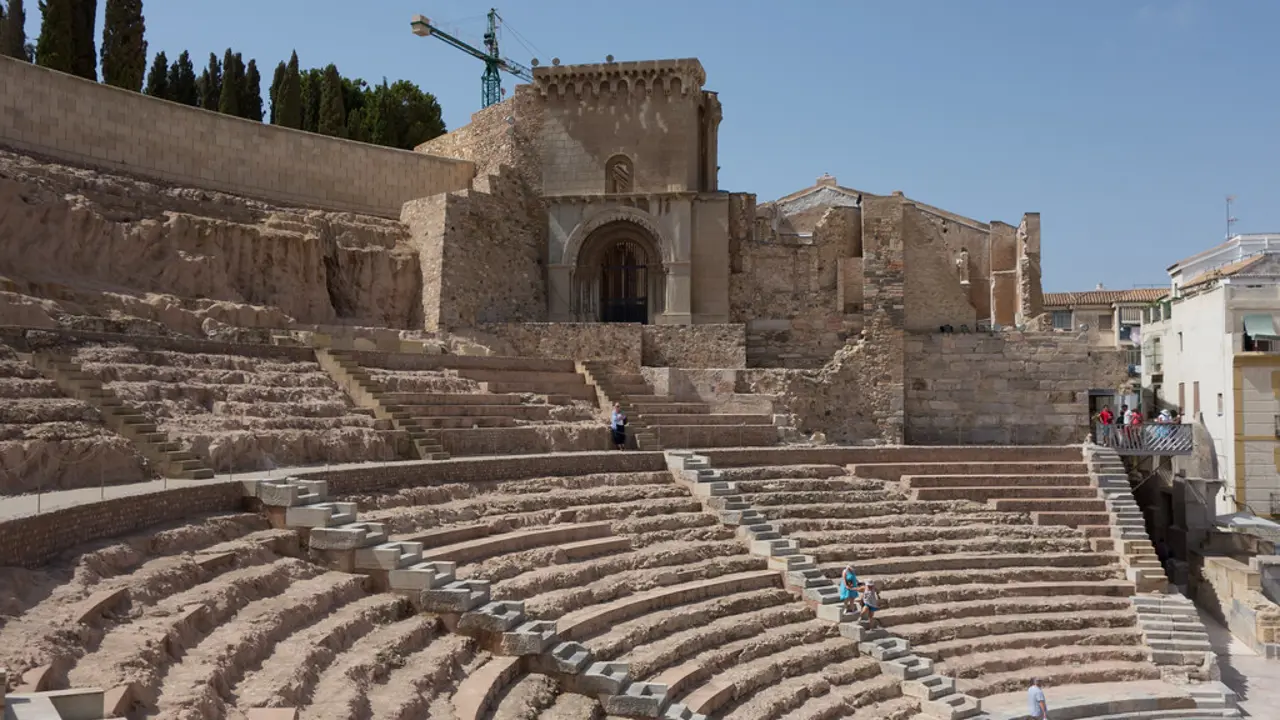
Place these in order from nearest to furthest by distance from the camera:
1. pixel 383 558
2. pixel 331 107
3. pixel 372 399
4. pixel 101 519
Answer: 1. pixel 101 519
2. pixel 383 558
3. pixel 372 399
4. pixel 331 107

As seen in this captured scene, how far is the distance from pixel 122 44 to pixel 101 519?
899 inches

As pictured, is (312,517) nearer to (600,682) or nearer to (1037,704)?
(600,682)

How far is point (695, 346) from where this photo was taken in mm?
24578

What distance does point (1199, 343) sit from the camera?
24859mm

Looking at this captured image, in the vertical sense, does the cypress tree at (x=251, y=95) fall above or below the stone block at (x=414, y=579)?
above

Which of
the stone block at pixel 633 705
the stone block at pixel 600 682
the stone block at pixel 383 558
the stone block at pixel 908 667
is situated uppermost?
the stone block at pixel 383 558

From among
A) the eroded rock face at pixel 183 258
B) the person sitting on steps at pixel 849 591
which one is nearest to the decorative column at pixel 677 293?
the eroded rock face at pixel 183 258

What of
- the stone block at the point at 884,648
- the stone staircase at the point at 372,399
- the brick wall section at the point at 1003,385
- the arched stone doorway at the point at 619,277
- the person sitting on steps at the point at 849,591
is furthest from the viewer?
the arched stone doorway at the point at 619,277

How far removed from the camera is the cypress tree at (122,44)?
92.8ft

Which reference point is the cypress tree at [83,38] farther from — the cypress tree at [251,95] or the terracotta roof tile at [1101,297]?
the terracotta roof tile at [1101,297]

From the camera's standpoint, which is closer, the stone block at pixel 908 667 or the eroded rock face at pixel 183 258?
the stone block at pixel 908 667

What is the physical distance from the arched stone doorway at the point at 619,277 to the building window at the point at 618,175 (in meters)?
1.25

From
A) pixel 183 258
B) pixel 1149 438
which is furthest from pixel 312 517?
pixel 1149 438

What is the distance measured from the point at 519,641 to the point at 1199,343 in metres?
20.0
